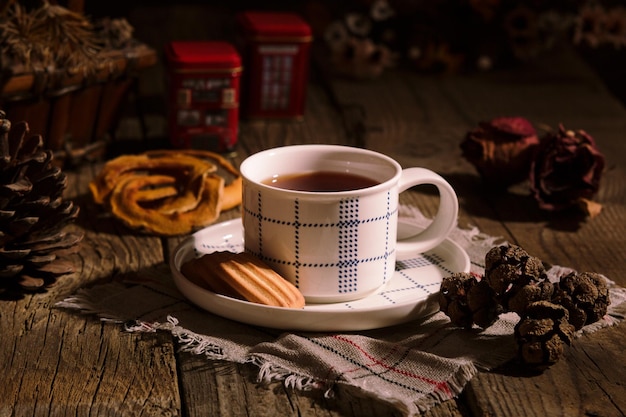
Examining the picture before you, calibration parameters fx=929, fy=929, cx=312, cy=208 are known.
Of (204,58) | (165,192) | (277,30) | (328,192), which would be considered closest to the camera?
(328,192)

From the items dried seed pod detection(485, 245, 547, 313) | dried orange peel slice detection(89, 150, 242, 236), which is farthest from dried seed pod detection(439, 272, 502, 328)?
dried orange peel slice detection(89, 150, 242, 236)

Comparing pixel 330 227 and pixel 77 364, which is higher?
pixel 330 227

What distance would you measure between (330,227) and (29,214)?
Result: 0.33 metres

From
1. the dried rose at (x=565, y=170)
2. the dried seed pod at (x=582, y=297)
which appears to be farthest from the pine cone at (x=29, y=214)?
the dried rose at (x=565, y=170)

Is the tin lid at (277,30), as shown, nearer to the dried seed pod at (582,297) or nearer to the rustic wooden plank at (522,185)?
the rustic wooden plank at (522,185)

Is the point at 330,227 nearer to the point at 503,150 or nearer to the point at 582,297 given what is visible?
the point at 582,297

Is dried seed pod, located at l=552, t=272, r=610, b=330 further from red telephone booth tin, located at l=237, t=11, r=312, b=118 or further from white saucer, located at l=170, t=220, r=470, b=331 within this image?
red telephone booth tin, located at l=237, t=11, r=312, b=118

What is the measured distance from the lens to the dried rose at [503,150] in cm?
138

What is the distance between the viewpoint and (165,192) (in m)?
Answer: 1.29

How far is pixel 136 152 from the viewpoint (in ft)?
5.13

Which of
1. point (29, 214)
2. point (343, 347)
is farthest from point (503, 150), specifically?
point (29, 214)

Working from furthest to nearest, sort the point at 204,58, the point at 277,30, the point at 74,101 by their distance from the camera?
the point at 277,30, the point at 204,58, the point at 74,101

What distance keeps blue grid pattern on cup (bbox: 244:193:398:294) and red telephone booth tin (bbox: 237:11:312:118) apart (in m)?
0.76

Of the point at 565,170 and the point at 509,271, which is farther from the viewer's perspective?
the point at 565,170
